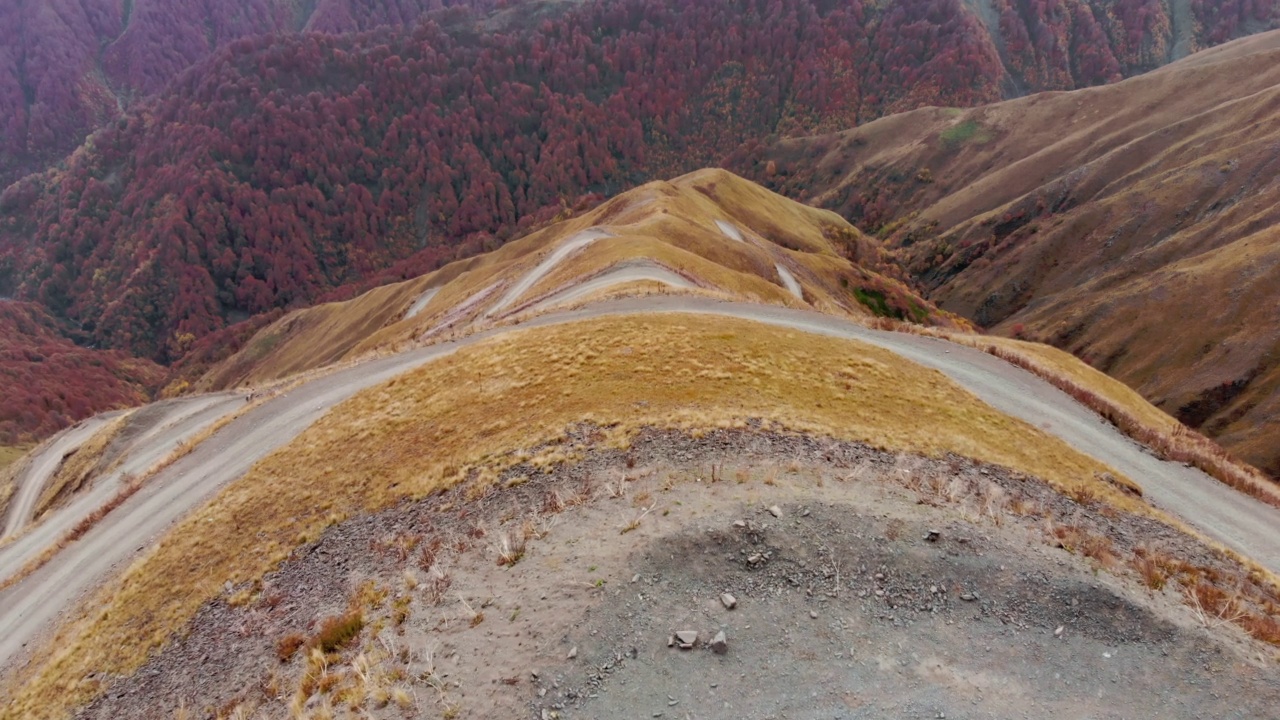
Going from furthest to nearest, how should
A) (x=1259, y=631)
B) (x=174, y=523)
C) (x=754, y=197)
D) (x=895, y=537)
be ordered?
1. (x=754, y=197)
2. (x=174, y=523)
3. (x=895, y=537)
4. (x=1259, y=631)

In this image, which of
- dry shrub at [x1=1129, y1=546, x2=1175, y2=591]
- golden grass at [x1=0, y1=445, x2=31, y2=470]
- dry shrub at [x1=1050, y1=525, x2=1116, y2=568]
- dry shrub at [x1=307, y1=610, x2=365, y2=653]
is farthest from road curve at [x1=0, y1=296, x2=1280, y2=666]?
golden grass at [x1=0, y1=445, x2=31, y2=470]

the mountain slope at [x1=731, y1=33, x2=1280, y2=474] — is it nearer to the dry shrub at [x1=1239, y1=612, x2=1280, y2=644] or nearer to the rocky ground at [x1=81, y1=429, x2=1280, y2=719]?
the dry shrub at [x1=1239, y1=612, x2=1280, y2=644]

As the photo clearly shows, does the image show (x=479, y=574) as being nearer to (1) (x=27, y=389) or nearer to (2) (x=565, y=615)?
(2) (x=565, y=615)

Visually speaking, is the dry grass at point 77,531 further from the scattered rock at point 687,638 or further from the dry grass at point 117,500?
the scattered rock at point 687,638

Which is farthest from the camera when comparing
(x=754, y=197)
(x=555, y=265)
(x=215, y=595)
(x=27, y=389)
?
(x=27, y=389)

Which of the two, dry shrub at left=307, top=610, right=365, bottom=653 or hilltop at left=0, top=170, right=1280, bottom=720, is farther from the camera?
dry shrub at left=307, top=610, right=365, bottom=653

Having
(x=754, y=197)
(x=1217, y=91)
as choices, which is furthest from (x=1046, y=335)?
(x=1217, y=91)
